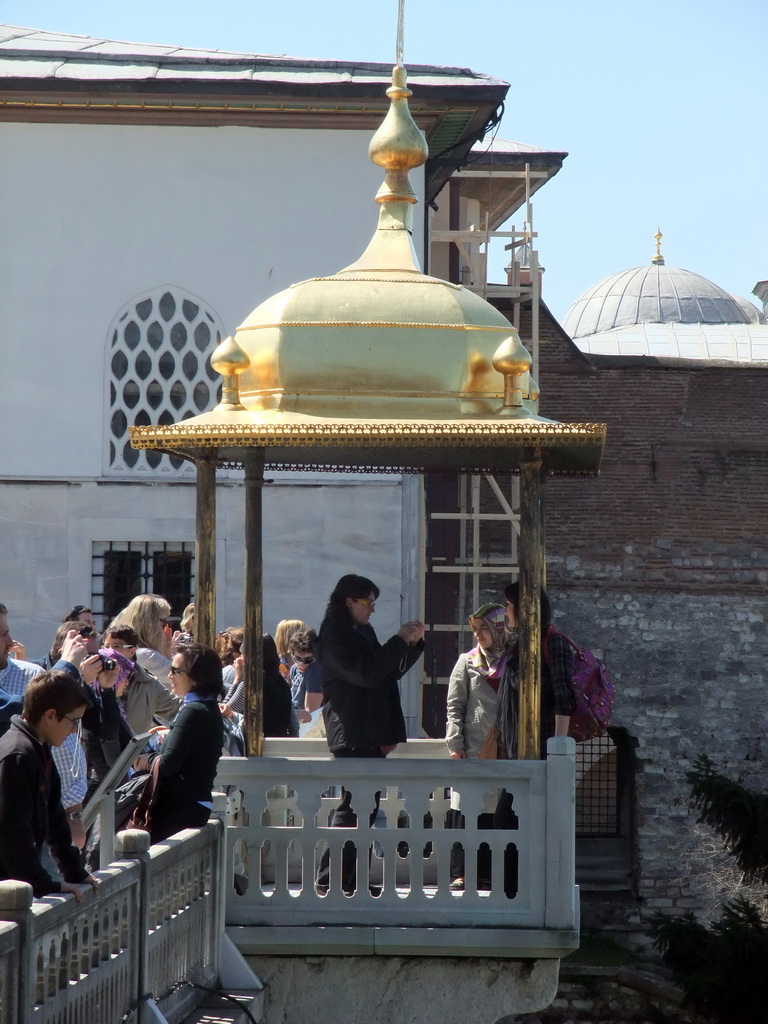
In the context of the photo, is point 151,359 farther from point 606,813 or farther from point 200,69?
point 606,813

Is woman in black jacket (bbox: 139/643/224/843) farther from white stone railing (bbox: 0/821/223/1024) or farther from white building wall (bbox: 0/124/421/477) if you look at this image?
white building wall (bbox: 0/124/421/477)

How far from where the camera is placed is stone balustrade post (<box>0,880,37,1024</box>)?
4.06 metres

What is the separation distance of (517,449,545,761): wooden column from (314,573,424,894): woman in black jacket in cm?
56

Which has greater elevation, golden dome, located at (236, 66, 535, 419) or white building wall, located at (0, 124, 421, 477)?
white building wall, located at (0, 124, 421, 477)

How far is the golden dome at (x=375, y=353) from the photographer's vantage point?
7.09 m

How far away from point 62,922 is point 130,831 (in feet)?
2.98

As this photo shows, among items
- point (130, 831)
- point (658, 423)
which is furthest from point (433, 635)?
point (130, 831)

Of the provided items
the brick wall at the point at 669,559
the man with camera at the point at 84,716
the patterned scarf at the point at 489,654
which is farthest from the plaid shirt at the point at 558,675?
the brick wall at the point at 669,559

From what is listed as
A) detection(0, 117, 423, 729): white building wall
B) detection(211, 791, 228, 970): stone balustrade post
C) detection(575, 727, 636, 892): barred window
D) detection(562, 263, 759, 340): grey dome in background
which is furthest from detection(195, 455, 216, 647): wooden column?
detection(562, 263, 759, 340): grey dome in background

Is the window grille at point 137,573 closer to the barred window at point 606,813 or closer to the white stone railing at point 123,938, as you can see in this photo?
the white stone railing at point 123,938

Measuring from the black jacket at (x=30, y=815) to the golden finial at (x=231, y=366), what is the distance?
8.44ft

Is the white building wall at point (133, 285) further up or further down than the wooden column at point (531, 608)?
further up

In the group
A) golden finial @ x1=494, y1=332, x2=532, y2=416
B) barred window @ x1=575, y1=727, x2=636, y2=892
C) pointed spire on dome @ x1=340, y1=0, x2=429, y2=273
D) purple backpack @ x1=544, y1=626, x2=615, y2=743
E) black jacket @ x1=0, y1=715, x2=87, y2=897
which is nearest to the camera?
black jacket @ x1=0, y1=715, x2=87, y2=897

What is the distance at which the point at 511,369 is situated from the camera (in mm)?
7035
